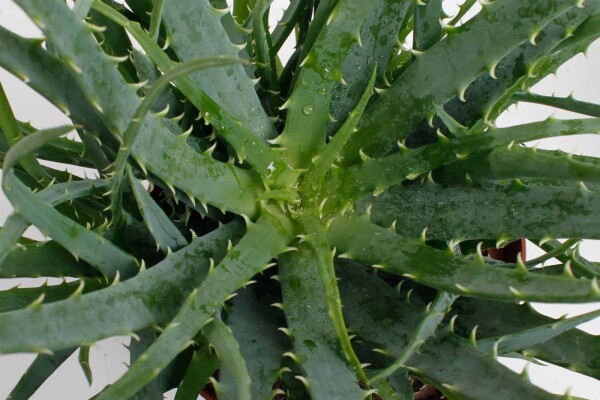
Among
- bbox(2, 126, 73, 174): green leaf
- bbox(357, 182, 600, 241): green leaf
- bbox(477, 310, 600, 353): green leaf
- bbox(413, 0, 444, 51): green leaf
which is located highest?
bbox(413, 0, 444, 51): green leaf

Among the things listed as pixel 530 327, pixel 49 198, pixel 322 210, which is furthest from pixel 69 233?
pixel 530 327

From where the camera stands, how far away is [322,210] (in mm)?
352

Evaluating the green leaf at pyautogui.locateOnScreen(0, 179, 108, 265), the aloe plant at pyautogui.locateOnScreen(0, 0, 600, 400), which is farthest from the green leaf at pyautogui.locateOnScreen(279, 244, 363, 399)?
the green leaf at pyautogui.locateOnScreen(0, 179, 108, 265)

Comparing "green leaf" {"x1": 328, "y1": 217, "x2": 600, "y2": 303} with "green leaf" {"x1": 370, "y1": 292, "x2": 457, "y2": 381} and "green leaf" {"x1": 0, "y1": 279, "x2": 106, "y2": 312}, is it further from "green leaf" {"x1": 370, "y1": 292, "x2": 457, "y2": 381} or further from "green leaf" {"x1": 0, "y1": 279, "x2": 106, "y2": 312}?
"green leaf" {"x1": 0, "y1": 279, "x2": 106, "y2": 312}

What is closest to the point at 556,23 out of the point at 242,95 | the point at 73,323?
the point at 242,95

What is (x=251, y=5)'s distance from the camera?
46 centimetres

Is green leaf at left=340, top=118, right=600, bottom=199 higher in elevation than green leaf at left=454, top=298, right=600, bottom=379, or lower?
higher

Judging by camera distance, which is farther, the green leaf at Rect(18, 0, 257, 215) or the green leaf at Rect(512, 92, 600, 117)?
the green leaf at Rect(512, 92, 600, 117)

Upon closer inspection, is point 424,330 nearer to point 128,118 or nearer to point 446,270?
point 446,270

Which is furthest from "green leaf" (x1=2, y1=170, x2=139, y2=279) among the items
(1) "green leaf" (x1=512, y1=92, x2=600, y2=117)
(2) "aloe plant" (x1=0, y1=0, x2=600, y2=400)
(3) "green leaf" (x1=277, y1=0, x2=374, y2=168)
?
(1) "green leaf" (x1=512, y1=92, x2=600, y2=117)

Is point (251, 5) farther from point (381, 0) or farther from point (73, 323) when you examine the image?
point (73, 323)

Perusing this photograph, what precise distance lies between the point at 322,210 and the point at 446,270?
8 centimetres

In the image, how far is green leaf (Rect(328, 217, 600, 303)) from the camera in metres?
0.27

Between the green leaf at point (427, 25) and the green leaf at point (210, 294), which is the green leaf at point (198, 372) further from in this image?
the green leaf at point (427, 25)
